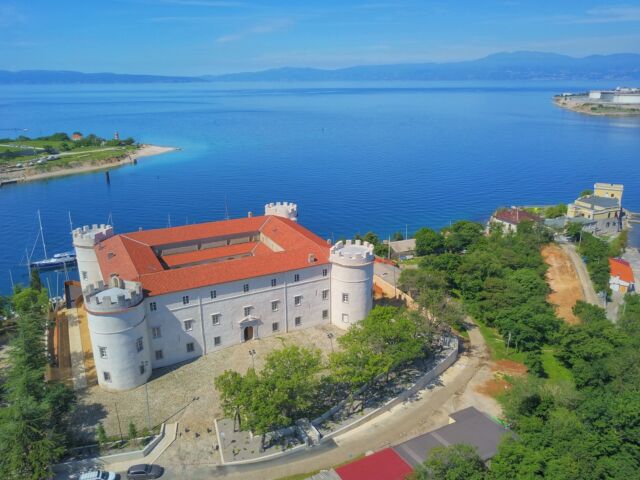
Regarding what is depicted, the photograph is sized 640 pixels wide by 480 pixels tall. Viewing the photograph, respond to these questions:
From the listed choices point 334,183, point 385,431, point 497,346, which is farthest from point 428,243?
point 334,183

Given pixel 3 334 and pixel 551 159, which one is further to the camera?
pixel 551 159

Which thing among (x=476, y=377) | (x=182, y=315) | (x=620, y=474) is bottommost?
(x=476, y=377)

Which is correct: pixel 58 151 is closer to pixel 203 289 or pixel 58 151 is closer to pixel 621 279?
pixel 203 289

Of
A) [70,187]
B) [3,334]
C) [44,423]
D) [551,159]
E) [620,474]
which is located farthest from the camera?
[551,159]

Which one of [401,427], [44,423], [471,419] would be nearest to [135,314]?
[44,423]

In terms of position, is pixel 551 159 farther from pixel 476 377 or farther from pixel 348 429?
pixel 348 429

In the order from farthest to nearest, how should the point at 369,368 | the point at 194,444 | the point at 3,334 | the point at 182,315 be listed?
1. the point at 3,334
2. the point at 182,315
3. the point at 369,368
4. the point at 194,444
